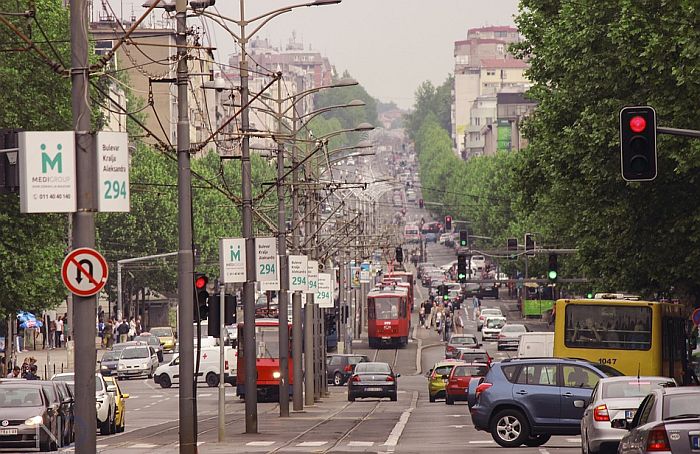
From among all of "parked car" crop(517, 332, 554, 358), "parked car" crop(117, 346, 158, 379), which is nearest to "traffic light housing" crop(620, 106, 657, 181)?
"parked car" crop(517, 332, 554, 358)

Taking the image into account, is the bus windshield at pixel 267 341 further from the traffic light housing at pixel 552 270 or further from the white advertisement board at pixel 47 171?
the white advertisement board at pixel 47 171

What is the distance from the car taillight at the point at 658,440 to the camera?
1808cm

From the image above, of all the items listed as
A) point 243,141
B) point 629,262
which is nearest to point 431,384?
point 629,262

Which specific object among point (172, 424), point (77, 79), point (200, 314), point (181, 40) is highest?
point (181, 40)

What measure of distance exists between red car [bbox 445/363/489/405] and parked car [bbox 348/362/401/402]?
3670 mm

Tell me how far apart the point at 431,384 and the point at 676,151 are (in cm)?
1979

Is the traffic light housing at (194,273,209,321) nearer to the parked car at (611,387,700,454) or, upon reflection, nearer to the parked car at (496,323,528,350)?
the parked car at (611,387,700,454)

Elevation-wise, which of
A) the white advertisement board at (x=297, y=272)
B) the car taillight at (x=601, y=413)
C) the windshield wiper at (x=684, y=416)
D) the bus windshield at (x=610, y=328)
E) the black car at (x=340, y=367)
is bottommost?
the black car at (x=340, y=367)

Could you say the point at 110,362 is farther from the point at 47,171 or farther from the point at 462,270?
the point at 47,171

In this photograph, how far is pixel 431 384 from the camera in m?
60.6

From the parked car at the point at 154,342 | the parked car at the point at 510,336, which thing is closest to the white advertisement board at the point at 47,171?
the parked car at the point at 154,342

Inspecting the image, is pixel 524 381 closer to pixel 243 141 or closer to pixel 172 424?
pixel 243 141

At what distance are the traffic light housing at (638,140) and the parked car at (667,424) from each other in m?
6.20

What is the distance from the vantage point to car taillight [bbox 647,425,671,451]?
59.3ft
